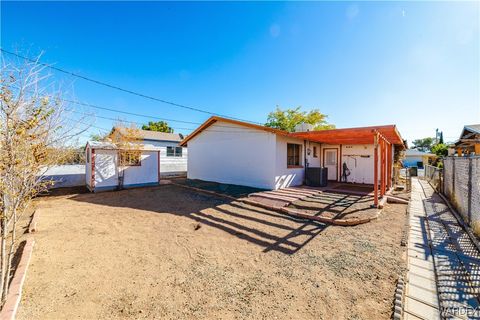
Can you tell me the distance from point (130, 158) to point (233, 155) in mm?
5900

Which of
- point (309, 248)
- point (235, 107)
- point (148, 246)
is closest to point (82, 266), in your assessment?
point (148, 246)

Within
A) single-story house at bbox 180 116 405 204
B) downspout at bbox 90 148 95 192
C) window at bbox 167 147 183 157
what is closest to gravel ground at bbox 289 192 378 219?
single-story house at bbox 180 116 405 204

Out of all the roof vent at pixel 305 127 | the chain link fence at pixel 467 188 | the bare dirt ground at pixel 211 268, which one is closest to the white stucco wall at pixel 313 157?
the roof vent at pixel 305 127

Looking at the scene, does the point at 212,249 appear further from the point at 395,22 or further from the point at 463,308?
the point at 395,22

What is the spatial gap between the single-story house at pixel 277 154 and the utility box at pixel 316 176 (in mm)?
440

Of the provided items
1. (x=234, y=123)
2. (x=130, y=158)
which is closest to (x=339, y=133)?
(x=234, y=123)

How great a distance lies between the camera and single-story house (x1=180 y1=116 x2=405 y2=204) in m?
8.63

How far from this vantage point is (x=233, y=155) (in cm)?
1038

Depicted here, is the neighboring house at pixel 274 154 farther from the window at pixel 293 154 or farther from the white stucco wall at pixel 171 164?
the white stucco wall at pixel 171 164

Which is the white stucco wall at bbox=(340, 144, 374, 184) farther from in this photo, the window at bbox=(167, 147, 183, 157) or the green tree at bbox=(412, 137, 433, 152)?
the green tree at bbox=(412, 137, 433, 152)

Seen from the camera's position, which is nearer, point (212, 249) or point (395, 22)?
point (212, 249)

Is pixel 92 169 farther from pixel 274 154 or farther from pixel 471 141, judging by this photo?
pixel 471 141

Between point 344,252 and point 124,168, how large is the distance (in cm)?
1094

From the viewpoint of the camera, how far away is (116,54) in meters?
10.1
